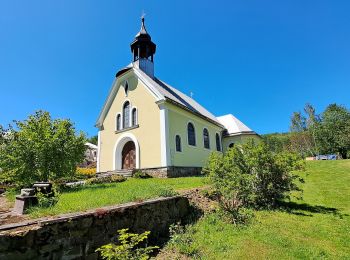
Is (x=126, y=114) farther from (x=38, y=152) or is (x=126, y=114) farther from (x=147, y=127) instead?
(x=38, y=152)

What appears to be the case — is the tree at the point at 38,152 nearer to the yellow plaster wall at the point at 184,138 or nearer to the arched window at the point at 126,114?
the yellow plaster wall at the point at 184,138

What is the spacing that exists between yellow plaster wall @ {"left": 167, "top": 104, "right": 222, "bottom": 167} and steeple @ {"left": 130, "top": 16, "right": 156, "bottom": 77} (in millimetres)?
5497

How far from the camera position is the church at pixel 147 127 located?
620 inches

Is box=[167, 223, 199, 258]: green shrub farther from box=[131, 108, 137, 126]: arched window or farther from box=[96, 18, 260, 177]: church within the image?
box=[131, 108, 137, 126]: arched window

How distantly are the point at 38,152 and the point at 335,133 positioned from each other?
166 feet

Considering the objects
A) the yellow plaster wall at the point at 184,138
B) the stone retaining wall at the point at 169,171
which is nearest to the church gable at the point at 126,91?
the yellow plaster wall at the point at 184,138

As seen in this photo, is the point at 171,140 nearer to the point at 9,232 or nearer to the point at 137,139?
the point at 137,139

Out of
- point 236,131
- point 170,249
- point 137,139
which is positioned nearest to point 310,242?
point 170,249

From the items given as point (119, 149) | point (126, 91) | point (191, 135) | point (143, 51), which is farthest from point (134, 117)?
point (143, 51)

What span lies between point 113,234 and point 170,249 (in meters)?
1.36

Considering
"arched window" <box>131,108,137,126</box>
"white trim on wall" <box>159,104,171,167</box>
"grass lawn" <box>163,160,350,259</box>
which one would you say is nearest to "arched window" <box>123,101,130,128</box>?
"arched window" <box>131,108,137,126</box>

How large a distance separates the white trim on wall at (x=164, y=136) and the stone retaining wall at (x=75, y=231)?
9.03 m

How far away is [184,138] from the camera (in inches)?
692

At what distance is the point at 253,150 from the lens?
8.16 m
